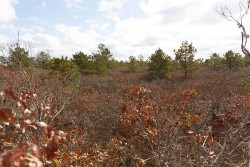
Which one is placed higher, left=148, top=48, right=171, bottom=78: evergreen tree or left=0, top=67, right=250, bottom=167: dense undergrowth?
left=148, top=48, right=171, bottom=78: evergreen tree

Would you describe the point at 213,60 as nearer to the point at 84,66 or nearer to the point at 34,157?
the point at 84,66

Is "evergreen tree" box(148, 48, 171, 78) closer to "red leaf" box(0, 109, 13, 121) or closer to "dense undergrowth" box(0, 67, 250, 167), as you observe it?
"dense undergrowth" box(0, 67, 250, 167)

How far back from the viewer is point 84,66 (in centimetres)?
Result: 3056

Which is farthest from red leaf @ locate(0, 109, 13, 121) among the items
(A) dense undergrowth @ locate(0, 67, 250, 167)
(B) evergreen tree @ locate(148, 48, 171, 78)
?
(B) evergreen tree @ locate(148, 48, 171, 78)

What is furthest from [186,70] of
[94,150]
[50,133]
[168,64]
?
[50,133]

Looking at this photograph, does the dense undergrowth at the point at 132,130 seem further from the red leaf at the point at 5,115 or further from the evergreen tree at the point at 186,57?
the evergreen tree at the point at 186,57

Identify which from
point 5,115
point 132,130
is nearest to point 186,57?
point 132,130

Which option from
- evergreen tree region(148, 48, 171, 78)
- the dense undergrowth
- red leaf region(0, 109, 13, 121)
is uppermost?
evergreen tree region(148, 48, 171, 78)

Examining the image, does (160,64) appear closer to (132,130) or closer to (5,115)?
(132,130)

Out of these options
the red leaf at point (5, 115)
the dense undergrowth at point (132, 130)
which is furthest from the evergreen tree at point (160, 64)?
the red leaf at point (5, 115)

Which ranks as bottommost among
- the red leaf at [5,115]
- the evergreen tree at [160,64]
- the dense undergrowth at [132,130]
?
the dense undergrowth at [132,130]

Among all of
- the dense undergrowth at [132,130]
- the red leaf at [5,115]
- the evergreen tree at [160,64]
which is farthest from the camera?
the evergreen tree at [160,64]

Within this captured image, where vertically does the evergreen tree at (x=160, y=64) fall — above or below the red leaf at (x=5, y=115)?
above

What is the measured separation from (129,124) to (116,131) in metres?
0.88
